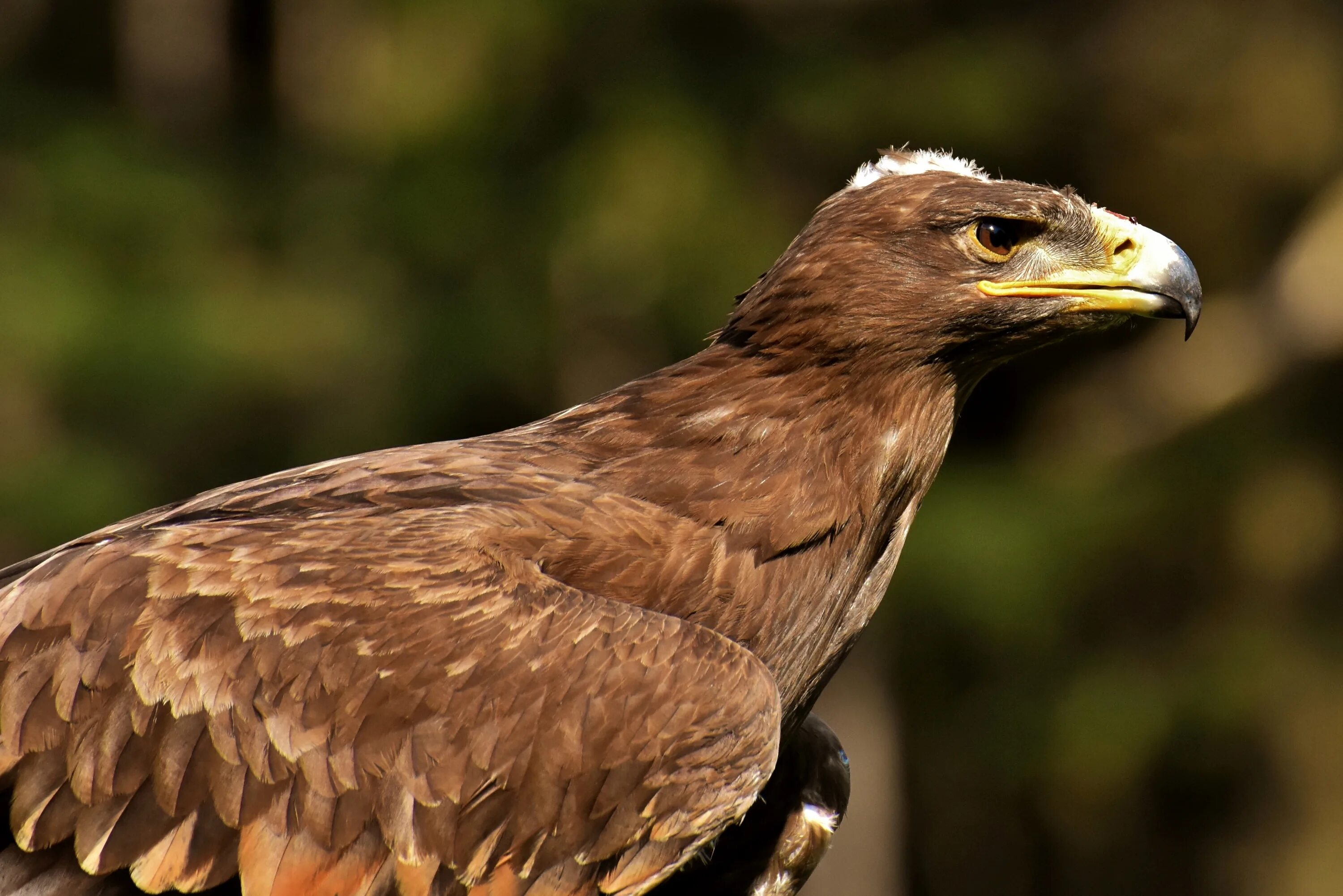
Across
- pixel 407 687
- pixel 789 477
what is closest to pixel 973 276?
pixel 789 477

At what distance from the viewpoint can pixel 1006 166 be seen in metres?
12.4

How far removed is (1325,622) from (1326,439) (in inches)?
54.5

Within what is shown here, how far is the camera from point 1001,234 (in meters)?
4.31

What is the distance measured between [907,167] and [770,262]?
254 inches

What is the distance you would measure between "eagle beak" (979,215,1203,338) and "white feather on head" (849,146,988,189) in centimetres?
35

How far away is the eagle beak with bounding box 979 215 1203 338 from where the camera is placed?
4254 millimetres

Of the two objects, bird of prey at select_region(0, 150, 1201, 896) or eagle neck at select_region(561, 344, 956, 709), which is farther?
eagle neck at select_region(561, 344, 956, 709)

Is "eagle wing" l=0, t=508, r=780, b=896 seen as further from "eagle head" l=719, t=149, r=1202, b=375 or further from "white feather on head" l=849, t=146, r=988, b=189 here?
"white feather on head" l=849, t=146, r=988, b=189

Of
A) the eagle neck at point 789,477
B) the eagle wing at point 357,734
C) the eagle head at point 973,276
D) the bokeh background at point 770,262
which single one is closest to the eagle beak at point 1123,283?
the eagle head at point 973,276

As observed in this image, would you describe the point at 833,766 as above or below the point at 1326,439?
above

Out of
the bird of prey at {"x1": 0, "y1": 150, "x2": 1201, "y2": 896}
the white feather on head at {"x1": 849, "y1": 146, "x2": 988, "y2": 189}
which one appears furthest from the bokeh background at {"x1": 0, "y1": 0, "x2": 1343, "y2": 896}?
the bird of prey at {"x1": 0, "y1": 150, "x2": 1201, "y2": 896}

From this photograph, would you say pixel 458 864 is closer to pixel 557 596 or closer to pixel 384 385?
pixel 557 596

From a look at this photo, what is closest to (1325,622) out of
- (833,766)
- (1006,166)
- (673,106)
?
(1006,166)

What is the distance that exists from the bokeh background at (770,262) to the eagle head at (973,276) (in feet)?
21.5
